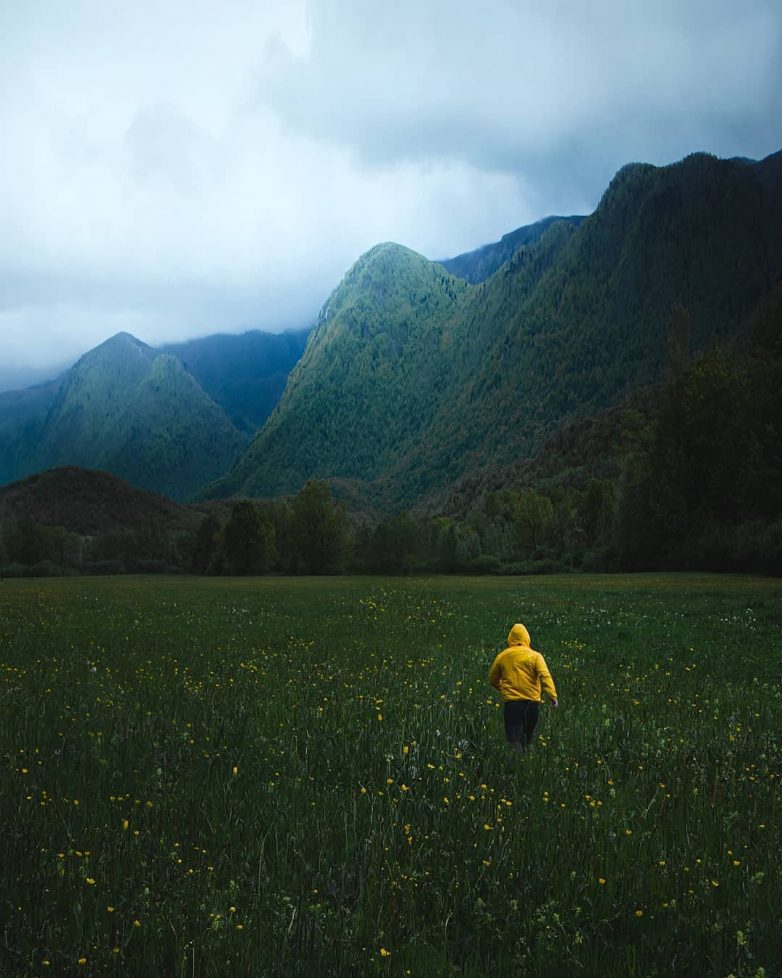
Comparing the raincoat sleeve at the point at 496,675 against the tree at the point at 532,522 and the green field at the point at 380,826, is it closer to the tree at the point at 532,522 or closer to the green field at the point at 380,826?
the green field at the point at 380,826

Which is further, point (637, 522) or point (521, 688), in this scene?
point (637, 522)

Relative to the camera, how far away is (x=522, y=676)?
8.92m

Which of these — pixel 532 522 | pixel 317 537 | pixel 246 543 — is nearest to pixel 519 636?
pixel 317 537

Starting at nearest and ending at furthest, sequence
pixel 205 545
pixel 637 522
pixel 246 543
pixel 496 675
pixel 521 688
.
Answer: pixel 521 688
pixel 496 675
pixel 637 522
pixel 246 543
pixel 205 545

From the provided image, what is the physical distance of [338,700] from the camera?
10.9 meters

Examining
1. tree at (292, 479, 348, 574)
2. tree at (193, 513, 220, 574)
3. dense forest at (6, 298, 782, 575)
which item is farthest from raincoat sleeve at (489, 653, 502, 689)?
tree at (193, 513, 220, 574)

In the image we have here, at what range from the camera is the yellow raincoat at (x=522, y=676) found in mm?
8859

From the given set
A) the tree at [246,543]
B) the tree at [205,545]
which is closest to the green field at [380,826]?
the tree at [246,543]

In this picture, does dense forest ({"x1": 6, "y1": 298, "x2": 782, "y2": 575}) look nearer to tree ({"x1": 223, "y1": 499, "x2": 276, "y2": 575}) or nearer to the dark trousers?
tree ({"x1": 223, "y1": 499, "x2": 276, "y2": 575})

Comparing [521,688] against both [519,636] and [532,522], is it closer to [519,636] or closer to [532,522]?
[519,636]

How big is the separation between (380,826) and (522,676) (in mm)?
3392

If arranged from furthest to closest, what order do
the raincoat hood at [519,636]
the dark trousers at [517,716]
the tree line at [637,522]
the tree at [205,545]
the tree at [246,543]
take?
the tree at [205,545] → the tree at [246,543] → the tree line at [637,522] → the raincoat hood at [519,636] → the dark trousers at [517,716]

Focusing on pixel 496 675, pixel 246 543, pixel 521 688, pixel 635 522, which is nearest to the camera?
pixel 521 688

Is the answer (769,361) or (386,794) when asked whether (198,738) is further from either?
(769,361)
